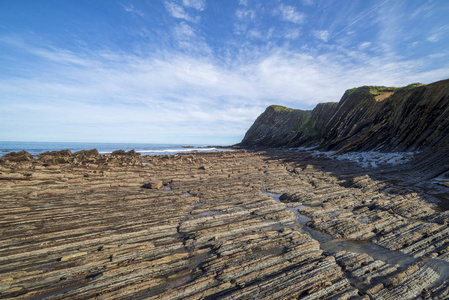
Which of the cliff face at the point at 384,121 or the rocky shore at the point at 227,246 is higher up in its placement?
the cliff face at the point at 384,121

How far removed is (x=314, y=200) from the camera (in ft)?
46.2

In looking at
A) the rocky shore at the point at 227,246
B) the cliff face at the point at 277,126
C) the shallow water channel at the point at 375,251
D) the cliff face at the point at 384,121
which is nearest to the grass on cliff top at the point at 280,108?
the cliff face at the point at 277,126

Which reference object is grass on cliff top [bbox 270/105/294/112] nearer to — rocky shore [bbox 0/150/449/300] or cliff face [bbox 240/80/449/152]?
cliff face [bbox 240/80/449/152]

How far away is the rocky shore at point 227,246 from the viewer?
5758 millimetres

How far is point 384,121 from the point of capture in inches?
1459

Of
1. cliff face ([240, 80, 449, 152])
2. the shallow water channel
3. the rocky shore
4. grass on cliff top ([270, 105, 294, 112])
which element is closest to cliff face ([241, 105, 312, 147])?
grass on cliff top ([270, 105, 294, 112])

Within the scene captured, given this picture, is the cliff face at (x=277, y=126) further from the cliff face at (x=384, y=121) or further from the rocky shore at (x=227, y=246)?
the rocky shore at (x=227, y=246)

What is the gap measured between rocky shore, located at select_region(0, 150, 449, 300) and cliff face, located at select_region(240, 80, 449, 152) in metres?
19.0

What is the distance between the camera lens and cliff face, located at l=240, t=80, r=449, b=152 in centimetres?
2780

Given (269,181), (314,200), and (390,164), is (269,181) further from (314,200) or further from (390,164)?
(390,164)

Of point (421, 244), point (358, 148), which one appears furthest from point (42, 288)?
point (358, 148)

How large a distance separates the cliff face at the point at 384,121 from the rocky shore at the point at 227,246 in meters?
19.0

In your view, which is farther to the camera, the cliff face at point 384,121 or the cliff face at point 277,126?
the cliff face at point 277,126

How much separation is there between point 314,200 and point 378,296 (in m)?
9.05
